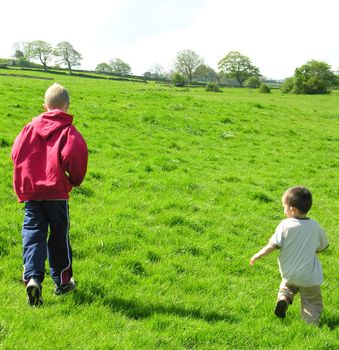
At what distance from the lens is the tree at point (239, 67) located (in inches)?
4729

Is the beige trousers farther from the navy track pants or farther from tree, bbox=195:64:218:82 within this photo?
tree, bbox=195:64:218:82

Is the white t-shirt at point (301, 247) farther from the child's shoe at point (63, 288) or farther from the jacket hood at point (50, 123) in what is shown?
the jacket hood at point (50, 123)

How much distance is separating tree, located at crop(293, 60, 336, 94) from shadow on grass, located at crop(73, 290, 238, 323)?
76628 millimetres

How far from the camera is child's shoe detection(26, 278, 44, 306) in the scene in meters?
5.05

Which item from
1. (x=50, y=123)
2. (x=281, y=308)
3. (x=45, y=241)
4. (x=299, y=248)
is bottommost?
(x=281, y=308)

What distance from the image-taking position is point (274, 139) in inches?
861

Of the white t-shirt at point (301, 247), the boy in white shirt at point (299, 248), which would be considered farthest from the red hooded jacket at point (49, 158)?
the white t-shirt at point (301, 247)

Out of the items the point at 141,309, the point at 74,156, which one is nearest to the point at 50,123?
the point at 74,156

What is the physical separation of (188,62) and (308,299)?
12612 centimetres

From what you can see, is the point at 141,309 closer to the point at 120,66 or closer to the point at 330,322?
the point at 330,322

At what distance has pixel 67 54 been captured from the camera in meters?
112

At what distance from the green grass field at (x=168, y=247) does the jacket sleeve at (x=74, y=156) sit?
5.29 ft

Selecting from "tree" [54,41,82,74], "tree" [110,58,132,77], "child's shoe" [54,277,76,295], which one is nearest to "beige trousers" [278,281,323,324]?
"child's shoe" [54,277,76,295]

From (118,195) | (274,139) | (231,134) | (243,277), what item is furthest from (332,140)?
(243,277)
